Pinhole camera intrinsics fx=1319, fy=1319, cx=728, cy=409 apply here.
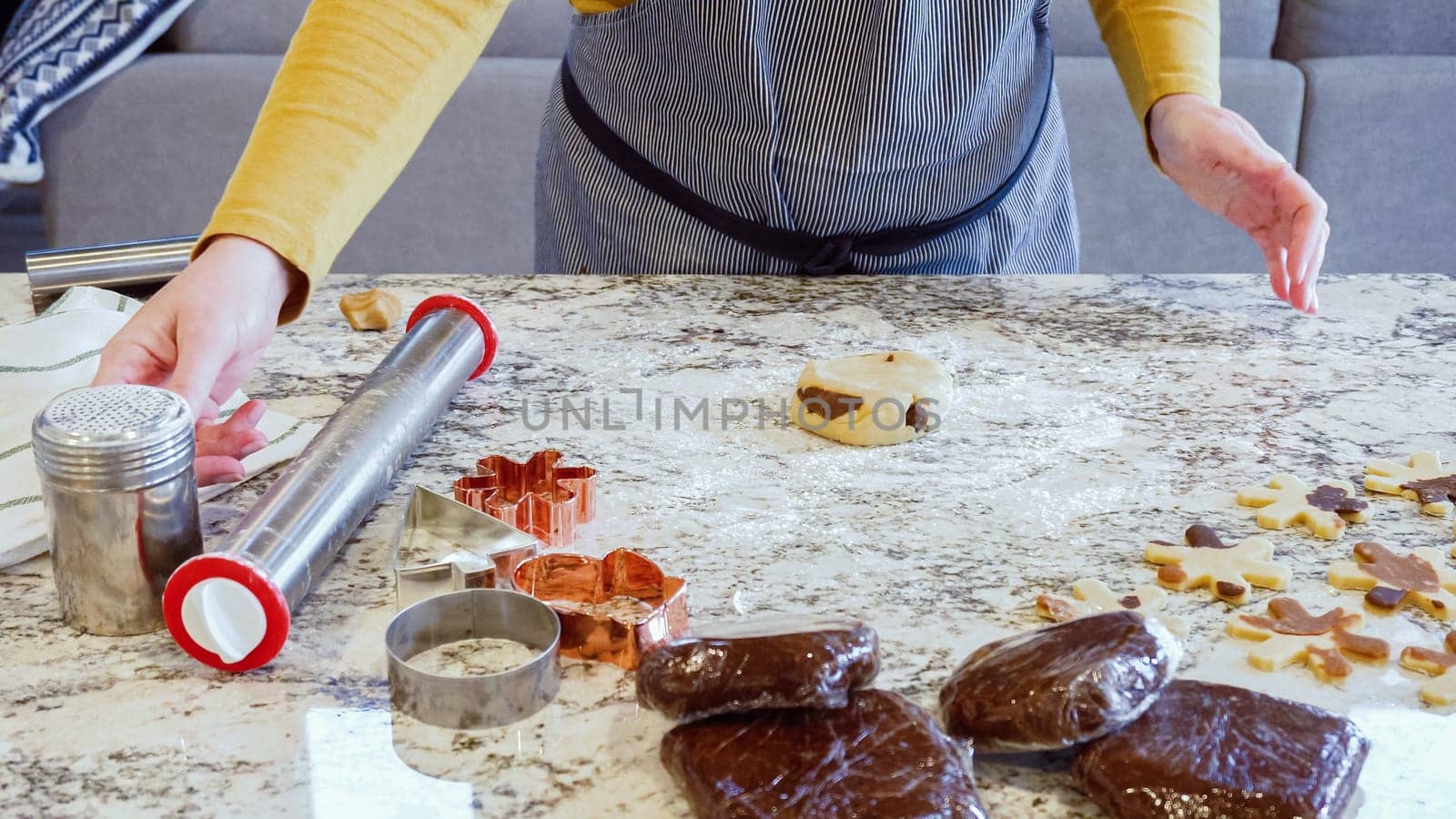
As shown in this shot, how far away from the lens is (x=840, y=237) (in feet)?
4.24

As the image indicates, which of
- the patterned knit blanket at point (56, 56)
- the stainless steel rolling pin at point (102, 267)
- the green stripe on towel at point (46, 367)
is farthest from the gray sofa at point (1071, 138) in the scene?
the green stripe on towel at point (46, 367)

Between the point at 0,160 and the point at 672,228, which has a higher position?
the point at 672,228

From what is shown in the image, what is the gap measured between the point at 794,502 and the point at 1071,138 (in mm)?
1870

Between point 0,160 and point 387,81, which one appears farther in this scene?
point 0,160

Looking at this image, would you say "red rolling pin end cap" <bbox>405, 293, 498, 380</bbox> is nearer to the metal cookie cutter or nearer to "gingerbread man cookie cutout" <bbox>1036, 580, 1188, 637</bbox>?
the metal cookie cutter

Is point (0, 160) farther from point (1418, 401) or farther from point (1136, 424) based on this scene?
point (1418, 401)

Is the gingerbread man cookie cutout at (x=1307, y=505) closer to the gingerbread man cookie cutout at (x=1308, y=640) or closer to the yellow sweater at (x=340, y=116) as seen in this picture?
the gingerbread man cookie cutout at (x=1308, y=640)

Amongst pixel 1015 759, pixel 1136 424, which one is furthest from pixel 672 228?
pixel 1015 759

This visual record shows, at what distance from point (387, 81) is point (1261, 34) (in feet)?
7.30

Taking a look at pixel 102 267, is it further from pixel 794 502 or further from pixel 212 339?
pixel 794 502

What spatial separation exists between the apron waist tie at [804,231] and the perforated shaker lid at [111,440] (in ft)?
2.12

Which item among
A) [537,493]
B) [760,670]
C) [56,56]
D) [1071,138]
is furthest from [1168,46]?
[56,56]

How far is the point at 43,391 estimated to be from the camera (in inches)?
39.4

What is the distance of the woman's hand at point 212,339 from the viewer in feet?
2.70
